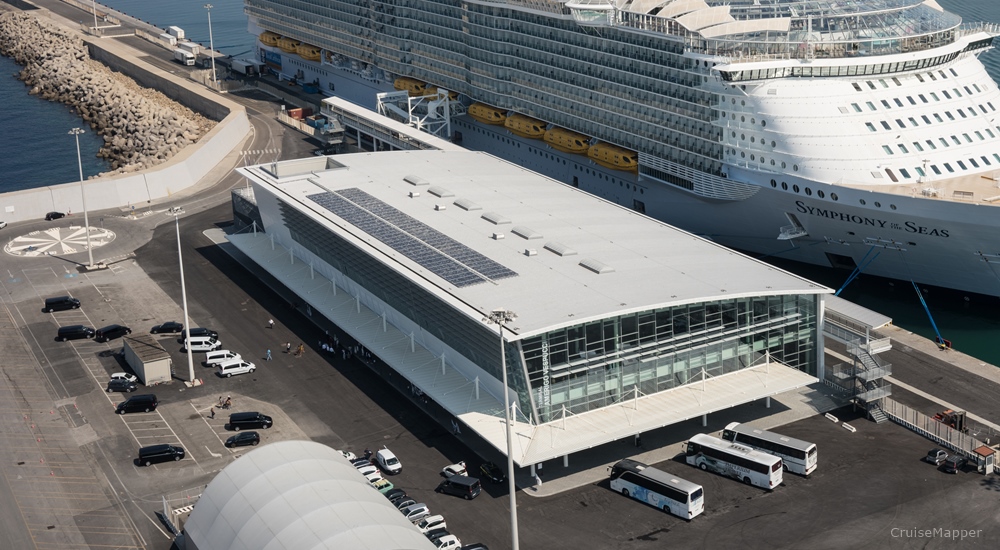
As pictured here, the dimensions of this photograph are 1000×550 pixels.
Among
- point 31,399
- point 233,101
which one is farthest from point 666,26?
point 233,101

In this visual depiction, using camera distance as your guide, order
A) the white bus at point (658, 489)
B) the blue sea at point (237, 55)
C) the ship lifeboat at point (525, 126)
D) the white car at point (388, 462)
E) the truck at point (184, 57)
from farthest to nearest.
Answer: the truck at point (184, 57), the ship lifeboat at point (525, 126), the blue sea at point (237, 55), the white car at point (388, 462), the white bus at point (658, 489)

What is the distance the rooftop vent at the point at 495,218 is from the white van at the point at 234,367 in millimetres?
17986

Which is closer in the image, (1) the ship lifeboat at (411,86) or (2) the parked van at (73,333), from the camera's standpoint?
(2) the parked van at (73,333)

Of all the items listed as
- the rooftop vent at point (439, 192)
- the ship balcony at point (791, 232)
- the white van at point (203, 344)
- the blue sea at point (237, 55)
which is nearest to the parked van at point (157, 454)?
the white van at point (203, 344)

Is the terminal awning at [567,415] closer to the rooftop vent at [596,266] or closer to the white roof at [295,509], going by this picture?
the rooftop vent at [596,266]

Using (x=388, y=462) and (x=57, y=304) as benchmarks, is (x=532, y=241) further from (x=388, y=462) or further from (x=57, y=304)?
(x=57, y=304)

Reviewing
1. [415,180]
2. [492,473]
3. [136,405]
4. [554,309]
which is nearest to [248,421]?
[136,405]

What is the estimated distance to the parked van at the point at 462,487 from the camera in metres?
59.8

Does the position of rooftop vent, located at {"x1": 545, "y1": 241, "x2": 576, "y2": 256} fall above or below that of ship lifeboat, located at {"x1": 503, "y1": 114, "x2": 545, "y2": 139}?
below

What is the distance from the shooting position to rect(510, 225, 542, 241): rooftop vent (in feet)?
249

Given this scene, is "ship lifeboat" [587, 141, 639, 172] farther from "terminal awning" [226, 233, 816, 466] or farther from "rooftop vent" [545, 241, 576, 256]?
"terminal awning" [226, 233, 816, 466]

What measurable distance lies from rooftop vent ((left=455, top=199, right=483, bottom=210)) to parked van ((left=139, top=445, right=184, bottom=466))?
27300 millimetres

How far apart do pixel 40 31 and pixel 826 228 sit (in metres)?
150

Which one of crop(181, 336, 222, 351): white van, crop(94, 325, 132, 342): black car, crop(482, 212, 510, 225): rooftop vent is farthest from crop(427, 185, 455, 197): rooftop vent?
crop(94, 325, 132, 342): black car
